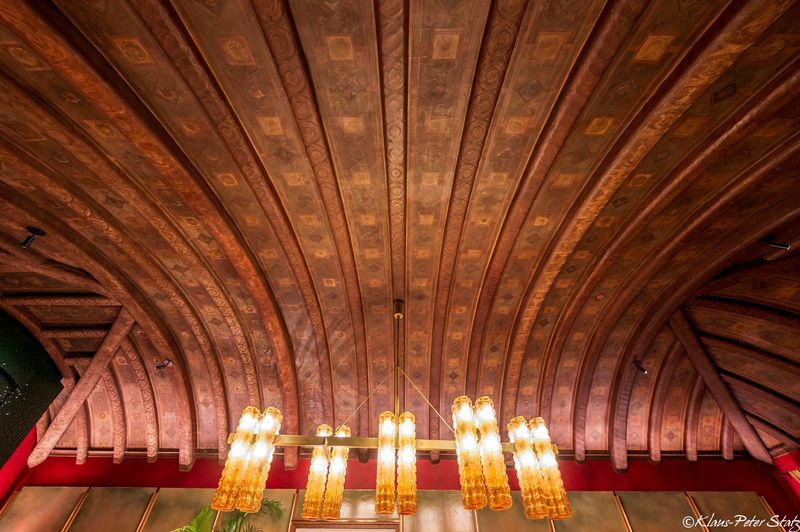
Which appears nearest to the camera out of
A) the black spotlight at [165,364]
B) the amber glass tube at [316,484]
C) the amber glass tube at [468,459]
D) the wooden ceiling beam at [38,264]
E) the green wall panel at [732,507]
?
the amber glass tube at [468,459]

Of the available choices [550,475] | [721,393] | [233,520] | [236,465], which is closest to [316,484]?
[236,465]

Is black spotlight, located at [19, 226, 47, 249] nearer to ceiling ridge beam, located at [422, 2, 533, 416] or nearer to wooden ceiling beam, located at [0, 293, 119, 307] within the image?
wooden ceiling beam, located at [0, 293, 119, 307]

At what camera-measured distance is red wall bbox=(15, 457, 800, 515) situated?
332 inches

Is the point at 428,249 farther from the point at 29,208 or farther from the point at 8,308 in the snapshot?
the point at 8,308

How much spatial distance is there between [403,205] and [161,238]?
13.9 feet

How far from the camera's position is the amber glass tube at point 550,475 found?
171 inches

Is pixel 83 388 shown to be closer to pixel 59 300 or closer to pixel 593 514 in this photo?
pixel 59 300

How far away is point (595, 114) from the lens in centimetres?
469

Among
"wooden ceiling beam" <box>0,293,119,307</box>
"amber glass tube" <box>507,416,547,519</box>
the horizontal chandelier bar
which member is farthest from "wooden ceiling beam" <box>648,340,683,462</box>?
"wooden ceiling beam" <box>0,293,119,307</box>

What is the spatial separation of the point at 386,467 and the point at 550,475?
2061 mm

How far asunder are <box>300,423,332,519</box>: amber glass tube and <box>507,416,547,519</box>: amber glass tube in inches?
103

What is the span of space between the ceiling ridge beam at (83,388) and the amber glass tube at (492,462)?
771 centimetres

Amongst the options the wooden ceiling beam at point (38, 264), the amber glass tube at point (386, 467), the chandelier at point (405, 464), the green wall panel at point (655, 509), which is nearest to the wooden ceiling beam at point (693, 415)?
the green wall panel at point (655, 509)

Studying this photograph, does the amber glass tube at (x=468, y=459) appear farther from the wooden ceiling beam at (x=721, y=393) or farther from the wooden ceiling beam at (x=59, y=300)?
the wooden ceiling beam at (x=59, y=300)
